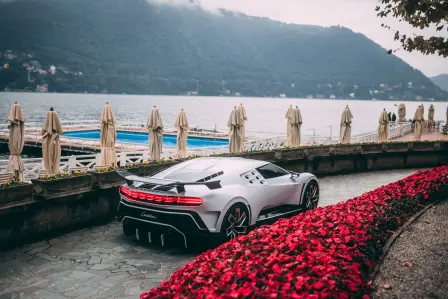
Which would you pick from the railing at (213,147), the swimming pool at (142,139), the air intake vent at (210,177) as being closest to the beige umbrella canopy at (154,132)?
the railing at (213,147)

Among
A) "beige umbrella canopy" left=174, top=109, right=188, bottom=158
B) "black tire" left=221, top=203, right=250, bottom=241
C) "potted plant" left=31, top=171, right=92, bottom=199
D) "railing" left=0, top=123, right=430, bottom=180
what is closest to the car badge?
"black tire" left=221, top=203, right=250, bottom=241

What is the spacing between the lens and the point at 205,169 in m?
7.89

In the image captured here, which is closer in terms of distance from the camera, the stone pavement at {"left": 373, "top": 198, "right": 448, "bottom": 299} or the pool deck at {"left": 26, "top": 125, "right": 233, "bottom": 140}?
the stone pavement at {"left": 373, "top": 198, "right": 448, "bottom": 299}

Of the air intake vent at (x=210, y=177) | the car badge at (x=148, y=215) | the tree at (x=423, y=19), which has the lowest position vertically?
the car badge at (x=148, y=215)

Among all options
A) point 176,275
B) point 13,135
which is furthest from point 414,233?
point 13,135

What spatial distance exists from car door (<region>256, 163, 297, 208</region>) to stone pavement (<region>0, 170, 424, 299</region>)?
5.50 ft

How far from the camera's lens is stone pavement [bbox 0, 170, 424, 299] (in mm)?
5848

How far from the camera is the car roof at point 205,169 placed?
302 inches

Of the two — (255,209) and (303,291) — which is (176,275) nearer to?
(303,291)

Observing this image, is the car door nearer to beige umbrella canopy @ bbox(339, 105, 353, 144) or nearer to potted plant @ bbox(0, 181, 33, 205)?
potted plant @ bbox(0, 181, 33, 205)

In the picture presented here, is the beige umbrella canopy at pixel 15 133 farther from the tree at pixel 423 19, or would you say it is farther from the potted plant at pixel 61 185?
the tree at pixel 423 19

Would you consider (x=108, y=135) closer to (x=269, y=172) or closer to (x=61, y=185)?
(x=61, y=185)

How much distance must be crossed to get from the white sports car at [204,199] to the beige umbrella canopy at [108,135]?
7005 millimetres

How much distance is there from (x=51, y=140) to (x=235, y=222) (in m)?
6.81
